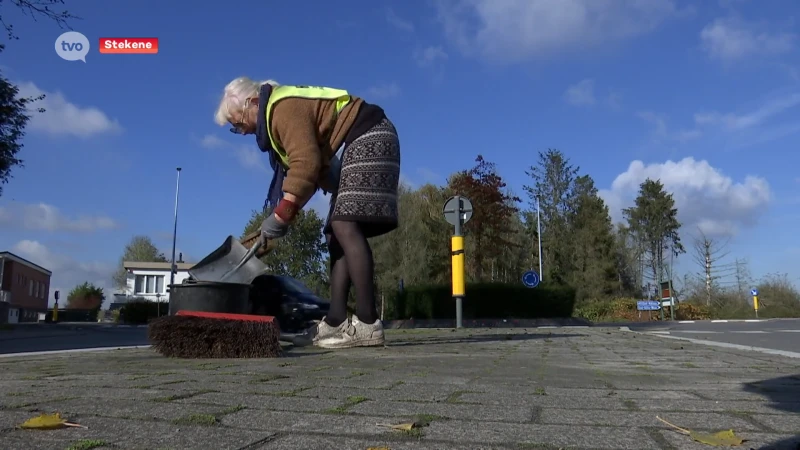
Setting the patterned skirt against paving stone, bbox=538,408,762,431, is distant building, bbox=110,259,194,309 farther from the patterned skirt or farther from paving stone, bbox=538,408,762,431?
paving stone, bbox=538,408,762,431

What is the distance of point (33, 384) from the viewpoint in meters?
2.32

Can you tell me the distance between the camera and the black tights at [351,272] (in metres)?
4.30

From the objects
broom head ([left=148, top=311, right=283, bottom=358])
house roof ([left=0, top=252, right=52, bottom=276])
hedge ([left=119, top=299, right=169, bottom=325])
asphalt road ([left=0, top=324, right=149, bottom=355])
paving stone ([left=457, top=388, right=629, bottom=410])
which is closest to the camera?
paving stone ([left=457, top=388, right=629, bottom=410])

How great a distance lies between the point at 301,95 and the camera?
13.7 feet

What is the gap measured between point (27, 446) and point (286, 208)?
290 centimetres

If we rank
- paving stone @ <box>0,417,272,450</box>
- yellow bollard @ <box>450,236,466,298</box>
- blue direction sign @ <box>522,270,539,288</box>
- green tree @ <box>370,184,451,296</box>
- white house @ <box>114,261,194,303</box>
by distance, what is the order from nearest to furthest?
paving stone @ <box>0,417,272,450</box>
yellow bollard @ <box>450,236,466,298</box>
blue direction sign @ <box>522,270,539,288</box>
green tree @ <box>370,184,451,296</box>
white house @ <box>114,261,194,303</box>

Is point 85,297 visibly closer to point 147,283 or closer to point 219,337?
point 147,283

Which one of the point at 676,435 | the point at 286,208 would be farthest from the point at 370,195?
the point at 676,435

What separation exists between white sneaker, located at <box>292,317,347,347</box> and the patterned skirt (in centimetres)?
74

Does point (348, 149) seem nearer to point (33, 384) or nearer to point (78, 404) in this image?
point (33, 384)

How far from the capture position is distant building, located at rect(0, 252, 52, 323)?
4203cm

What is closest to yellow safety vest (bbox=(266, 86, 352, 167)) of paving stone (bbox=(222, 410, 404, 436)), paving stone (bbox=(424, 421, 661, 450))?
paving stone (bbox=(222, 410, 404, 436))

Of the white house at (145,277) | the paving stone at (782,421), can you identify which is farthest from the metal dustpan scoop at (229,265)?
the white house at (145,277)

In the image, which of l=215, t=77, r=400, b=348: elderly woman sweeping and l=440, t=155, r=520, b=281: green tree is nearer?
l=215, t=77, r=400, b=348: elderly woman sweeping
